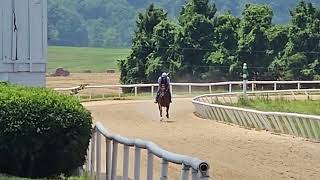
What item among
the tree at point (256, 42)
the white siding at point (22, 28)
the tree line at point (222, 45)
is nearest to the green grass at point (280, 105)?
the tree line at point (222, 45)

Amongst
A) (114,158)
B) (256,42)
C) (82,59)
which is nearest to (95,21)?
(82,59)

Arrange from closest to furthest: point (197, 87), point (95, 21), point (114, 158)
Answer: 1. point (114, 158)
2. point (197, 87)
3. point (95, 21)

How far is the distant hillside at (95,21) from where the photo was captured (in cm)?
16262

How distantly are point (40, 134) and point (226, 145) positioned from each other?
8286mm

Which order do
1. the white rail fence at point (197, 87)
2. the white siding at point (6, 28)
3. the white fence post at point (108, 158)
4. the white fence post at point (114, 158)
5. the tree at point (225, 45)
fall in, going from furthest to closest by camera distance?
the tree at point (225, 45)
the white rail fence at point (197, 87)
the white siding at point (6, 28)
the white fence post at point (108, 158)
the white fence post at point (114, 158)

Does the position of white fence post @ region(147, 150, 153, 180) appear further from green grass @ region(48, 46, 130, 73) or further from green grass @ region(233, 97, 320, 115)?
green grass @ region(48, 46, 130, 73)

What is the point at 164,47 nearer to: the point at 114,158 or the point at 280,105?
the point at 280,105

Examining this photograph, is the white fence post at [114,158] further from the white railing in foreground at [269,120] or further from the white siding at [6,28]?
the white railing in foreground at [269,120]

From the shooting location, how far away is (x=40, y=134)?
9.74m

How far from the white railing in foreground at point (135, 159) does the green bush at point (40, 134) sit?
408mm

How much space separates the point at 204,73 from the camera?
50062 mm

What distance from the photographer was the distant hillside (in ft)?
534

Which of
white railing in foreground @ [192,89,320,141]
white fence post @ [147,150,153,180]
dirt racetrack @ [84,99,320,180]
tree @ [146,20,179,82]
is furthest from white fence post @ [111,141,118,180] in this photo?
tree @ [146,20,179,82]

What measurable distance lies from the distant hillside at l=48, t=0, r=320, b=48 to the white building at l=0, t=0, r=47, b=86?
13917 centimetres
